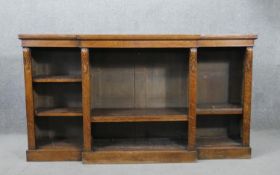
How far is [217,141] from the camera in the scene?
2777mm

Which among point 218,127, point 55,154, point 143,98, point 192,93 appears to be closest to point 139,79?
point 143,98

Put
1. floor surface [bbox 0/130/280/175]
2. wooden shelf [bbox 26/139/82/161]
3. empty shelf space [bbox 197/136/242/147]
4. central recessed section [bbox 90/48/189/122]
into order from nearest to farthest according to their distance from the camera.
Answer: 1. floor surface [bbox 0/130/280/175]
2. wooden shelf [bbox 26/139/82/161]
3. empty shelf space [bbox 197/136/242/147]
4. central recessed section [bbox 90/48/189/122]

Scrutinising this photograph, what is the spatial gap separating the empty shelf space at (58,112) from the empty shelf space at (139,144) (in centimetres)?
36

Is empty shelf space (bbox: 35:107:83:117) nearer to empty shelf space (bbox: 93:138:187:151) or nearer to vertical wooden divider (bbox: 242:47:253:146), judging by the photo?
empty shelf space (bbox: 93:138:187:151)

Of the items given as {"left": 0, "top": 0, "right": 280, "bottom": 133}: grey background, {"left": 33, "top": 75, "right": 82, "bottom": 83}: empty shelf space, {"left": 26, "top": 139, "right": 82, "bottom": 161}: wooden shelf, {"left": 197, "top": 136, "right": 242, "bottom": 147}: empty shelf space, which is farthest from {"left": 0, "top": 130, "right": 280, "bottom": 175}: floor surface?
{"left": 0, "top": 0, "right": 280, "bottom": 133}: grey background

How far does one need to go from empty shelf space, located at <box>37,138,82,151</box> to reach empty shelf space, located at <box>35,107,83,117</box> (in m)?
0.29

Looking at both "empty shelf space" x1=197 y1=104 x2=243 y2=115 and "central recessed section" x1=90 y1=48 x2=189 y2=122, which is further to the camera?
"central recessed section" x1=90 y1=48 x2=189 y2=122

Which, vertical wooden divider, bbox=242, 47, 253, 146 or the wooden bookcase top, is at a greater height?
the wooden bookcase top

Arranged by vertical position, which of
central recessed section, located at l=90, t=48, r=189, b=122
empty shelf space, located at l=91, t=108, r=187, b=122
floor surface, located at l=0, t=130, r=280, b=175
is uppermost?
central recessed section, located at l=90, t=48, r=189, b=122

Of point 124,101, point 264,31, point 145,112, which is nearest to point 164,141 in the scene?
point 145,112

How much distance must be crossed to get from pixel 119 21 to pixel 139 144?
4.82 ft

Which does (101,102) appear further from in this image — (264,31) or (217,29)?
(264,31)

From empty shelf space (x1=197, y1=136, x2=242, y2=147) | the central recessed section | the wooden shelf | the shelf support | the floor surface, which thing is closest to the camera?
the floor surface

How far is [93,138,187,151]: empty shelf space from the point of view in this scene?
2632 millimetres
